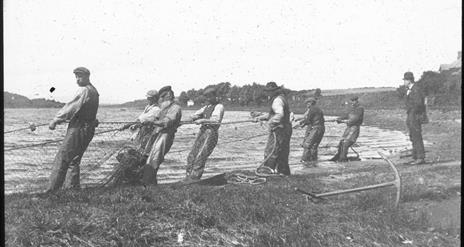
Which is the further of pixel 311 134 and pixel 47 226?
pixel 311 134

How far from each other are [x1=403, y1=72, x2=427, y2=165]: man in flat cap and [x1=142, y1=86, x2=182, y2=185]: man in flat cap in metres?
4.64

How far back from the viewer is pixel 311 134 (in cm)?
1149

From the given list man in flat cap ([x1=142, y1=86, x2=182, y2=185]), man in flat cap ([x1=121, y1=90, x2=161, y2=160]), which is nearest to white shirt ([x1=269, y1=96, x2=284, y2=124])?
man in flat cap ([x1=142, y1=86, x2=182, y2=185])

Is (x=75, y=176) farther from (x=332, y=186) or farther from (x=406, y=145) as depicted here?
(x=406, y=145)

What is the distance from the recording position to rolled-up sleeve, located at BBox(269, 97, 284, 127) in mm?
8477

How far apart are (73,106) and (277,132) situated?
3.88 metres

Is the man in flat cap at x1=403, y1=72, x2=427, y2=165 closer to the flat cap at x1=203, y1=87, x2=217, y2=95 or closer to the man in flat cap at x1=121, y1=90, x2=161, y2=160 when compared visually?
the flat cap at x1=203, y1=87, x2=217, y2=95

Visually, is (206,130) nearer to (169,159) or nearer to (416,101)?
(416,101)

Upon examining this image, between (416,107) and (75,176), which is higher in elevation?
(416,107)

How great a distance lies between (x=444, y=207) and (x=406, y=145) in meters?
5.34

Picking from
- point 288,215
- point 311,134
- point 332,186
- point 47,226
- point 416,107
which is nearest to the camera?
point 47,226

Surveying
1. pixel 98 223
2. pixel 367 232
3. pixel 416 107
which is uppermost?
pixel 416 107

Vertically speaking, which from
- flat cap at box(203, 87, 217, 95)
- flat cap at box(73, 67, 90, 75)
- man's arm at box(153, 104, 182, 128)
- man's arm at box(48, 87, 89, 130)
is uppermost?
flat cap at box(73, 67, 90, 75)

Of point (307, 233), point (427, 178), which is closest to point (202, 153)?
point (307, 233)
